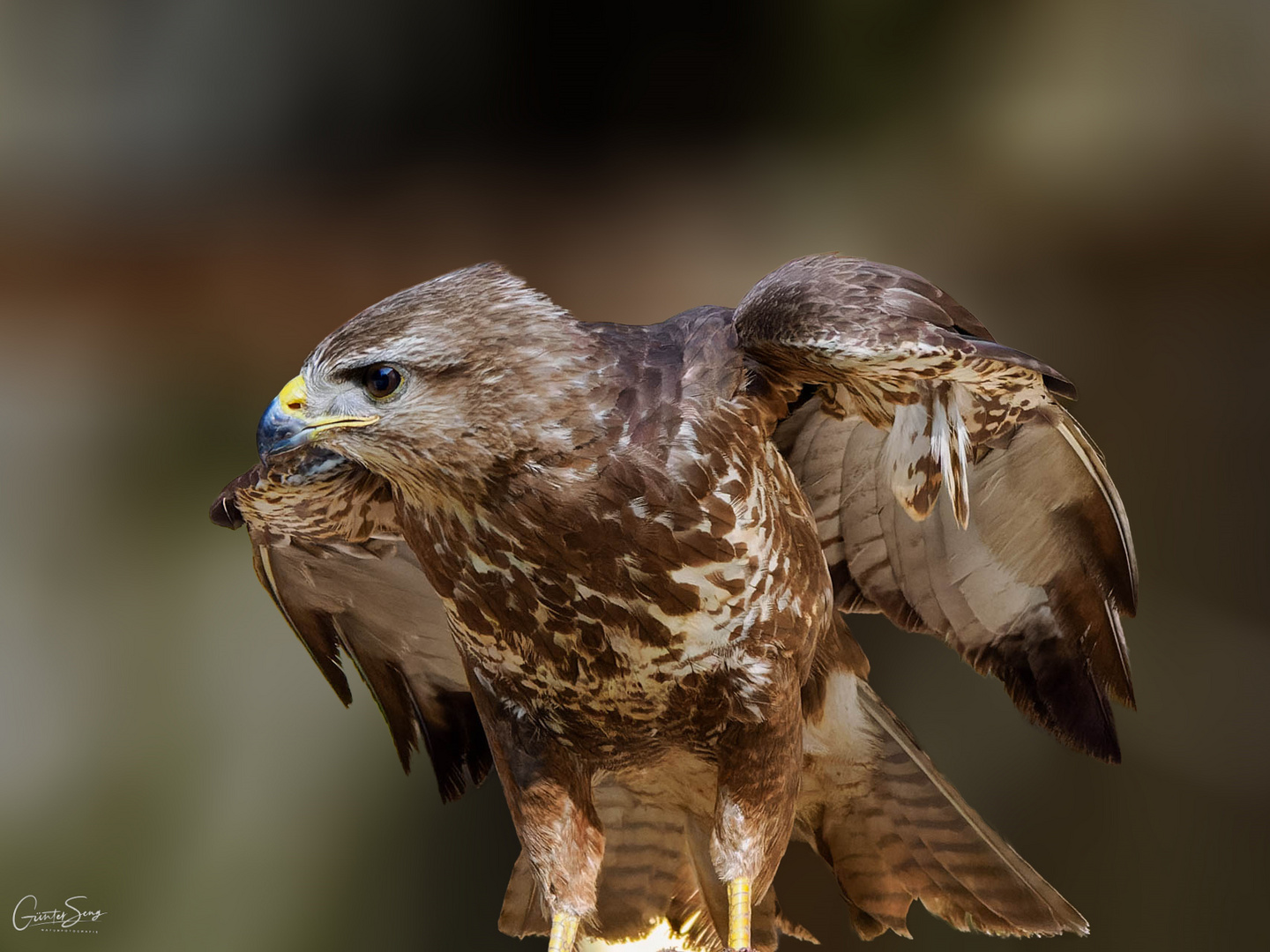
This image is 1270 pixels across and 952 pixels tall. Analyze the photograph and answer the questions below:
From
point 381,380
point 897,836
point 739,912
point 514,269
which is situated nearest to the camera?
point 381,380

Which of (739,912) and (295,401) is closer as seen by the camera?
(295,401)

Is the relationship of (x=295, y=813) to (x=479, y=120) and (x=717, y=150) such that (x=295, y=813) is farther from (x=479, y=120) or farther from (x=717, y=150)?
(x=717, y=150)

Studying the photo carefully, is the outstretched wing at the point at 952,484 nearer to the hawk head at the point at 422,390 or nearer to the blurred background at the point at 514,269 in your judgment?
the hawk head at the point at 422,390

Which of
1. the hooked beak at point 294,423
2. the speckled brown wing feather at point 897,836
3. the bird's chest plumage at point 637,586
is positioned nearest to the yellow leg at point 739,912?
the bird's chest plumage at point 637,586

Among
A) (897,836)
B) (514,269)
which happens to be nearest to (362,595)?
(514,269)

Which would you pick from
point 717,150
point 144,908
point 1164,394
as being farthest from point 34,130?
point 1164,394

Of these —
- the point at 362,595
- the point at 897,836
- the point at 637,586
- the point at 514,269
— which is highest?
the point at 514,269

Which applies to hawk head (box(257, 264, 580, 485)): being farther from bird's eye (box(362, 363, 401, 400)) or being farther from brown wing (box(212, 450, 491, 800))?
brown wing (box(212, 450, 491, 800))

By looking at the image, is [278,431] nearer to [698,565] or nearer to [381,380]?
[381,380]
